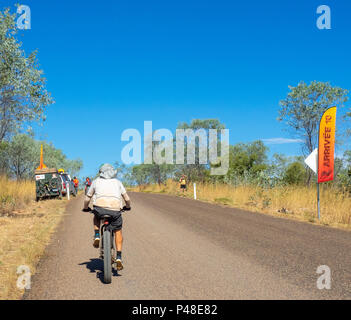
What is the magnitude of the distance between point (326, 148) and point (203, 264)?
29.9 feet

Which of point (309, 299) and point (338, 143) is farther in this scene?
point (338, 143)

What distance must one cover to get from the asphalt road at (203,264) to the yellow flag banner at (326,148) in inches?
118

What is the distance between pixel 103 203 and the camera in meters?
6.00

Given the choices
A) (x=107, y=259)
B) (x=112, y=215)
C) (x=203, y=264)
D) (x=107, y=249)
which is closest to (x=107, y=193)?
(x=112, y=215)

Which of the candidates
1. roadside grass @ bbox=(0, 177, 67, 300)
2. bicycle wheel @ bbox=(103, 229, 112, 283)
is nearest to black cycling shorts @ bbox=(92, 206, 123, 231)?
bicycle wheel @ bbox=(103, 229, 112, 283)

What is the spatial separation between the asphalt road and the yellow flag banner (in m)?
2.99

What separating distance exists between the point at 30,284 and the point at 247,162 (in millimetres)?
54082

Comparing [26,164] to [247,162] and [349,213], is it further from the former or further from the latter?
[349,213]

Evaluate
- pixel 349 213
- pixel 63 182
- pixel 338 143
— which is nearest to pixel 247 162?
pixel 338 143

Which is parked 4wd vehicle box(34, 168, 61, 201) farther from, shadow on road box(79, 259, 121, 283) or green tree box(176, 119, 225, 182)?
green tree box(176, 119, 225, 182)

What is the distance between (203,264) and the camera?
22.0ft

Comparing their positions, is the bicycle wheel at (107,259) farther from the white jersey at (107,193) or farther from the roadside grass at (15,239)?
the roadside grass at (15,239)

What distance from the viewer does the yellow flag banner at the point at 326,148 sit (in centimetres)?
1381
